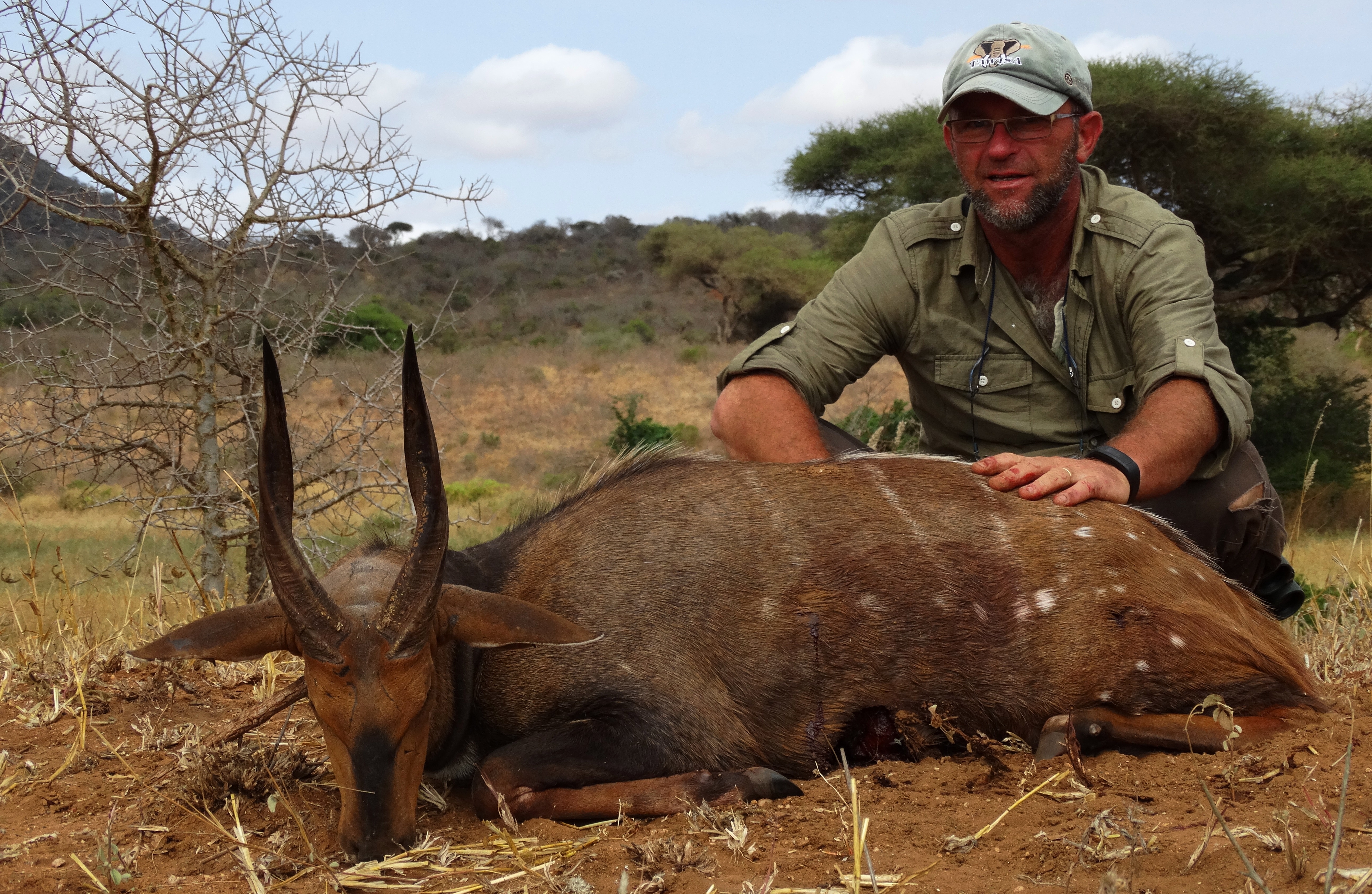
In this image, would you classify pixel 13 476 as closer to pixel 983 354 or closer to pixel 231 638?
pixel 231 638

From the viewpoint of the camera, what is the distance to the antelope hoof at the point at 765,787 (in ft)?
11.8

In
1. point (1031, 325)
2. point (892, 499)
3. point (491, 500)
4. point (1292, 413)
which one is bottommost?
point (491, 500)

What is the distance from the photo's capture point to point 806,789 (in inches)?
146

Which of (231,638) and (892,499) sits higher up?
(892,499)

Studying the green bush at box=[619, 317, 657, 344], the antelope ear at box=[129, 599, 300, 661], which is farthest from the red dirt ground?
the green bush at box=[619, 317, 657, 344]

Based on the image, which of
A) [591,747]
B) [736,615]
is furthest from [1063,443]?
[591,747]

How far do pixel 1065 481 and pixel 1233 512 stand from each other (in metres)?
1.18

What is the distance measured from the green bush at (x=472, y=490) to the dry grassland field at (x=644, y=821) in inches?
487

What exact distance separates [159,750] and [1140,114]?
584 inches

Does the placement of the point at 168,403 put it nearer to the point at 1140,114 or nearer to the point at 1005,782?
the point at 1005,782

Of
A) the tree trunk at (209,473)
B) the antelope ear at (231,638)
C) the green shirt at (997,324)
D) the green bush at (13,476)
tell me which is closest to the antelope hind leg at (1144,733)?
the green shirt at (997,324)

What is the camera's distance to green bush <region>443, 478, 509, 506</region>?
1794 centimetres

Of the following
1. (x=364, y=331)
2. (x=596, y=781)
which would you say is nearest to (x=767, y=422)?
(x=596, y=781)

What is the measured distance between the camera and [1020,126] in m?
5.18
